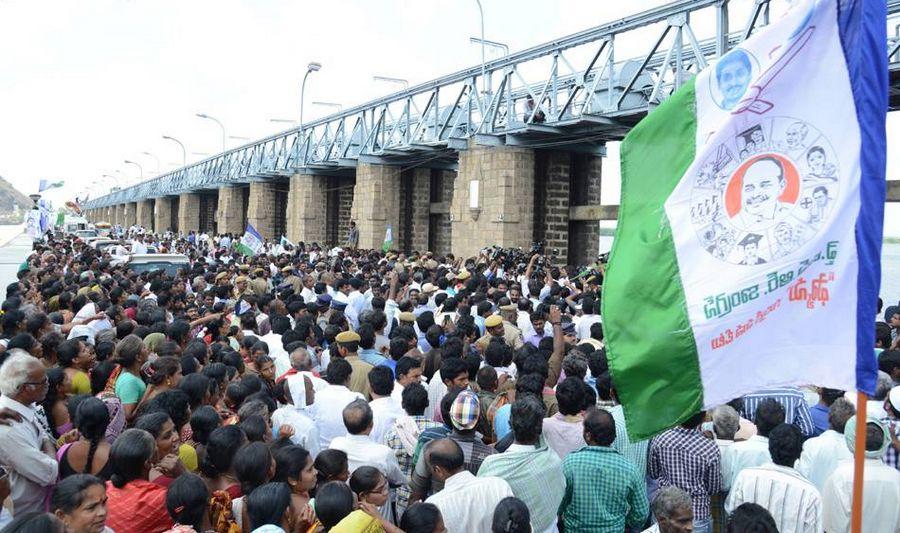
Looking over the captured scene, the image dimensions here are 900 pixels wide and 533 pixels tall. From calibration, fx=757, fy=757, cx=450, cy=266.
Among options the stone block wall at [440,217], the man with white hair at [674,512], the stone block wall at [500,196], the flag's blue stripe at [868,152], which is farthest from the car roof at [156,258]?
the flag's blue stripe at [868,152]

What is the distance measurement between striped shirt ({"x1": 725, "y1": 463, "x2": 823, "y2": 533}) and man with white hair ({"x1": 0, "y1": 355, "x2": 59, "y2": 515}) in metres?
3.93

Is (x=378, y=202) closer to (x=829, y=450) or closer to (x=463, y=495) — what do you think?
(x=829, y=450)

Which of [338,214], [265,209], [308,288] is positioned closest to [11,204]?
[265,209]

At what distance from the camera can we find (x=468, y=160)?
72.4 ft

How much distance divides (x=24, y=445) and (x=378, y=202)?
2389 cm

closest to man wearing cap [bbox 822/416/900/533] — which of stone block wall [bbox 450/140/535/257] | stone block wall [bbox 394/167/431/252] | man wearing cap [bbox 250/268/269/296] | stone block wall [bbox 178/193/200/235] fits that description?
man wearing cap [bbox 250/268/269/296]

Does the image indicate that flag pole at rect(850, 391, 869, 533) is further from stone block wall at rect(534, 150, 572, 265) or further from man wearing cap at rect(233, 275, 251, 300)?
stone block wall at rect(534, 150, 572, 265)

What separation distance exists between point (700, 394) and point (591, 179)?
19.4 meters

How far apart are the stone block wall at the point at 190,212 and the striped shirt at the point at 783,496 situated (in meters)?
56.0

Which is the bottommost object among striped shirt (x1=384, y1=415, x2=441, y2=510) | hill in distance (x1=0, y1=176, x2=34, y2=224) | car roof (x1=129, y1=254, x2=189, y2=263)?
striped shirt (x1=384, y1=415, x2=441, y2=510)

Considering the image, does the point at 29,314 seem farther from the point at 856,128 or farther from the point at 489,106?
the point at 489,106

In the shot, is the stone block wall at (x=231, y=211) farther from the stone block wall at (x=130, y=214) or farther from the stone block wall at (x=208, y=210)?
the stone block wall at (x=130, y=214)

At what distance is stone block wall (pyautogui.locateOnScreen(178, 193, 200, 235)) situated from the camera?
185ft

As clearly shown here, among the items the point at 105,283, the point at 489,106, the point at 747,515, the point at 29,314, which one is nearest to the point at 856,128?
the point at 747,515
